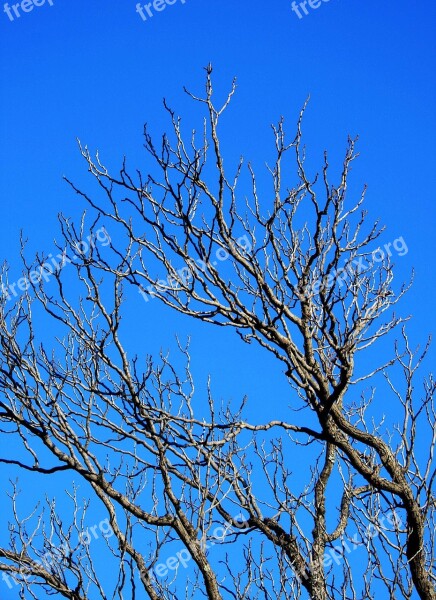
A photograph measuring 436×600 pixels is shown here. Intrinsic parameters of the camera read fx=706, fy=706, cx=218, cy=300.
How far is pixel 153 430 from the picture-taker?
164 inches

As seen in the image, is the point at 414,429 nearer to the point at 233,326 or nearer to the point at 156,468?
the point at 233,326

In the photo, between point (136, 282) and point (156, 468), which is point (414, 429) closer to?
point (156, 468)

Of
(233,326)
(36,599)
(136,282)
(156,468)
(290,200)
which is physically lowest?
(36,599)

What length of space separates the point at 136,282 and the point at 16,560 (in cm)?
188

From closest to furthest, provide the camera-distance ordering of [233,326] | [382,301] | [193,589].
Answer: [233,326] → [382,301] → [193,589]

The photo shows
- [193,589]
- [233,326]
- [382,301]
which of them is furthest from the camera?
[193,589]

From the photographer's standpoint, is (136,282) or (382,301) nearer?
(136,282)

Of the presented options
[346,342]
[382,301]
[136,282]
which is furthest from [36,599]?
[382,301]

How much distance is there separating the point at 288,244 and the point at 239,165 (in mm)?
562

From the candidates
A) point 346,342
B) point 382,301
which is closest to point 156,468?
point 346,342

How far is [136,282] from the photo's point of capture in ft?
13.1

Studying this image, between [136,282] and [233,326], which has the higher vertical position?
[136,282]

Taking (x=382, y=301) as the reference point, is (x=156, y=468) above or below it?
below

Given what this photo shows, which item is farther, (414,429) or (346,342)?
(414,429)
